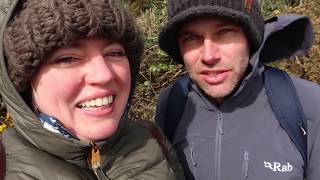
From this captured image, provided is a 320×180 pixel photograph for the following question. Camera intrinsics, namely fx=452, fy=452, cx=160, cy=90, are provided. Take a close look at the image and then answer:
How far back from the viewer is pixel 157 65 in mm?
5941

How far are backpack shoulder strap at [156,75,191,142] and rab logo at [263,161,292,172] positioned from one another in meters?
0.60

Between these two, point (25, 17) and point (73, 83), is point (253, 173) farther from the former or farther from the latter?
point (25, 17)

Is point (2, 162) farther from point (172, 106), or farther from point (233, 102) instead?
point (233, 102)

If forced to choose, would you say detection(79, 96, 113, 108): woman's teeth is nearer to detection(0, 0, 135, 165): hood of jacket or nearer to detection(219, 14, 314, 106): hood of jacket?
detection(0, 0, 135, 165): hood of jacket

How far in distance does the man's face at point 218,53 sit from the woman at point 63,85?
0.72m

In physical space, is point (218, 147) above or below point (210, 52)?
below

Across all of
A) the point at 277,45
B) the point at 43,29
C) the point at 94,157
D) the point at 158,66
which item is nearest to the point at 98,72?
the point at 43,29

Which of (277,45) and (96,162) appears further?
(277,45)

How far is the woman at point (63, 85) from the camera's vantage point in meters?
1.73

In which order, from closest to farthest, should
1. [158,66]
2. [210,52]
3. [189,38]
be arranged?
[210,52], [189,38], [158,66]

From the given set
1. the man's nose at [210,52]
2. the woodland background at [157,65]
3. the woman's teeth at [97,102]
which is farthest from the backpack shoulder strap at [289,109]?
the woodland background at [157,65]

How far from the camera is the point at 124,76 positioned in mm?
1917

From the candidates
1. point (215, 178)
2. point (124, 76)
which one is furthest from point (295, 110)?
point (124, 76)

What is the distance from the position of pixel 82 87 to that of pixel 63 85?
8cm
